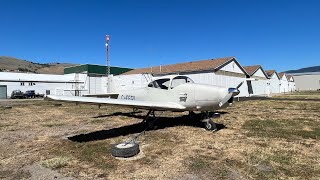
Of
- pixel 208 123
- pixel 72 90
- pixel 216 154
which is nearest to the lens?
pixel 216 154

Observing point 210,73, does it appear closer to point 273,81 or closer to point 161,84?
point 161,84

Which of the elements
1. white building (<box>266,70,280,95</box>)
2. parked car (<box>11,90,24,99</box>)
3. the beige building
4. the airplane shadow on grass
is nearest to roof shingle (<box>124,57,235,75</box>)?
white building (<box>266,70,280,95</box>)

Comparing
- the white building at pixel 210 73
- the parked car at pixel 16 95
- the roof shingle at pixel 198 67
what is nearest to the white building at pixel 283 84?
the white building at pixel 210 73

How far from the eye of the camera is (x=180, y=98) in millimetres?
11164

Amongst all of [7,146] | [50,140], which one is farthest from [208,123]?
[7,146]

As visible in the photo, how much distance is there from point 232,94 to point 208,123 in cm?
164

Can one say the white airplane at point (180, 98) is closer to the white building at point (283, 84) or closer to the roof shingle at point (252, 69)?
the roof shingle at point (252, 69)

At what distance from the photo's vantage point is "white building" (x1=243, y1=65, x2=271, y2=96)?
46.2m

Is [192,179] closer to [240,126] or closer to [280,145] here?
[280,145]

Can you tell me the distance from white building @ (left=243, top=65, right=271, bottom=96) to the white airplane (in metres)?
36.0

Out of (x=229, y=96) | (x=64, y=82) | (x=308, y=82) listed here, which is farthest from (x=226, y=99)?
(x=308, y=82)

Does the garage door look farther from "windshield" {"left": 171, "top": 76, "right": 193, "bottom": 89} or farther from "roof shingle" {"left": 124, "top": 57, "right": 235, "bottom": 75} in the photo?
"windshield" {"left": 171, "top": 76, "right": 193, "bottom": 89}

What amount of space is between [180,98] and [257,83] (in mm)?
40825

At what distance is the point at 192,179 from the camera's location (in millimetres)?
5625
